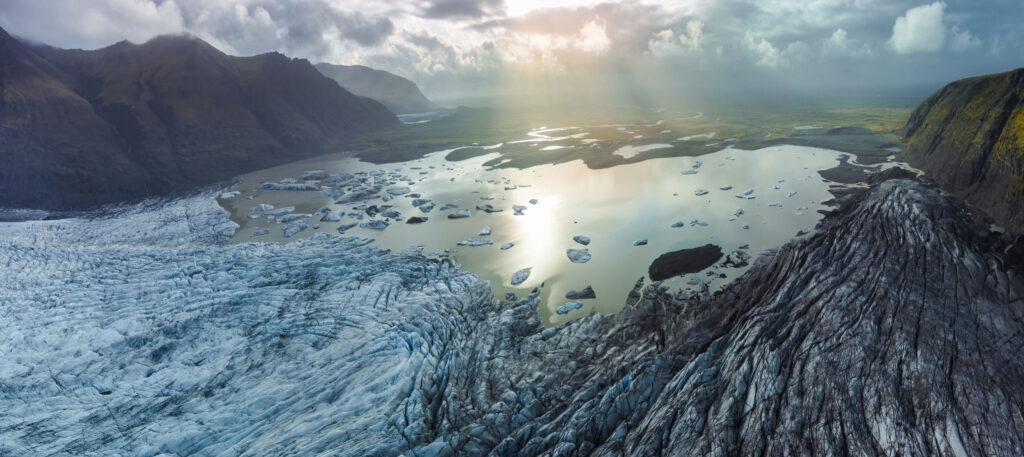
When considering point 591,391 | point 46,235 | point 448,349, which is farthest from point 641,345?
point 46,235

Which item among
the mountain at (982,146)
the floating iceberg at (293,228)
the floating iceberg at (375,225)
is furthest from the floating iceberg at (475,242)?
the mountain at (982,146)

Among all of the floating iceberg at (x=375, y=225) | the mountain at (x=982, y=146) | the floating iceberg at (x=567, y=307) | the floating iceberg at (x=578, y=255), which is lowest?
the floating iceberg at (x=567, y=307)

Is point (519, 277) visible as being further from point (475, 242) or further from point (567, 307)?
point (475, 242)

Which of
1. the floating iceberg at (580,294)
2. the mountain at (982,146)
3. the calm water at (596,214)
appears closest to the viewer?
the floating iceberg at (580,294)

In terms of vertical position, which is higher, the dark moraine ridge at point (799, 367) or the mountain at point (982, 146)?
the mountain at point (982, 146)

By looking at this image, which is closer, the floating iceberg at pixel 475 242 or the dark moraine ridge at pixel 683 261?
the dark moraine ridge at pixel 683 261

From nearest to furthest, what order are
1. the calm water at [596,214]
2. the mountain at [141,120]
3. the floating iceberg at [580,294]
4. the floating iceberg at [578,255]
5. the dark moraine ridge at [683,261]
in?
the floating iceberg at [580,294] < the dark moraine ridge at [683,261] < the calm water at [596,214] < the floating iceberg at [578,255] < the mountain at [141,120]

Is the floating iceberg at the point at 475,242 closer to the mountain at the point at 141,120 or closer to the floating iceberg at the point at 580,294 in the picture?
the floating iceberg at the point at 580,294

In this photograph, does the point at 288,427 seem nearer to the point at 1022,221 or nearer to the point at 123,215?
the point at 1022,221

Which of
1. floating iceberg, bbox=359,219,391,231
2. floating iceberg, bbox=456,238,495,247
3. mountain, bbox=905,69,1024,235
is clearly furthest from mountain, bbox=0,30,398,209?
mountain, bbox=905,69,1024,235
